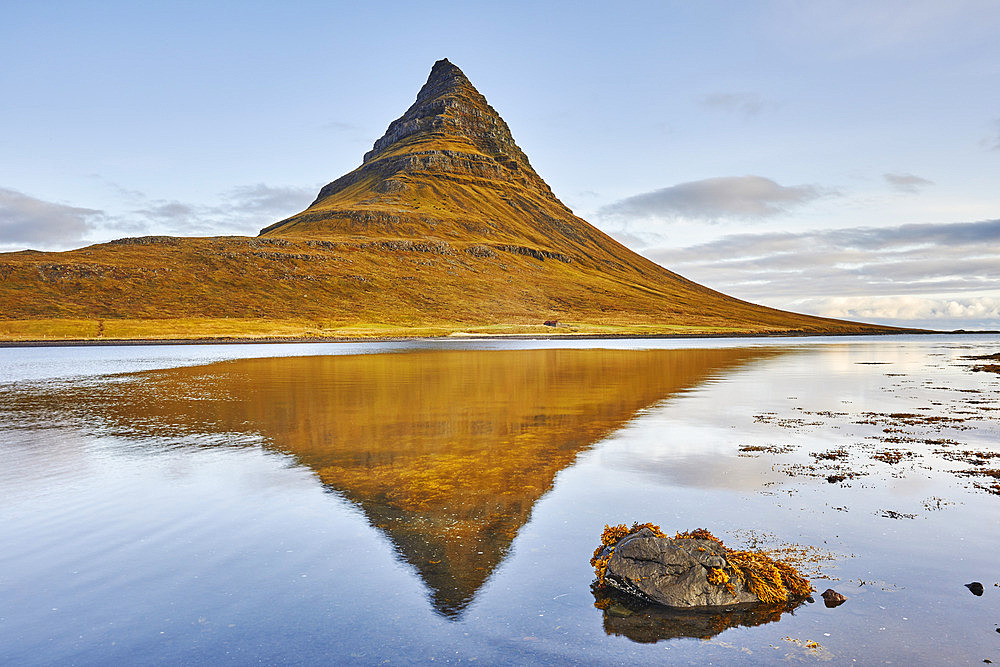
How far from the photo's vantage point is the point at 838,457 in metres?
18.2

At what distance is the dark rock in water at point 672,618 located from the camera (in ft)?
26.5

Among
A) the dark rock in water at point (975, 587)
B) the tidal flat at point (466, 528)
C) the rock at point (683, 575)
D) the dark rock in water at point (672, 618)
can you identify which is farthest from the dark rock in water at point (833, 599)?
the dark rock in water at point (975, 587)

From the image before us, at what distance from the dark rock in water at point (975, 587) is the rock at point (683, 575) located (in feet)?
7.89

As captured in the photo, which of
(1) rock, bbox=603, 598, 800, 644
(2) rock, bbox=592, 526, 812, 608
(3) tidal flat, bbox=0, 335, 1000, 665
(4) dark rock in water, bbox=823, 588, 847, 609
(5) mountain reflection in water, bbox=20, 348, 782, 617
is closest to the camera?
(3) tidal flat, bbox=0, 335, 1000, 665

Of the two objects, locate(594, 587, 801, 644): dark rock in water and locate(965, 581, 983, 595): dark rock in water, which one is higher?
locate(965, 581, 983, 595): dark rock in water

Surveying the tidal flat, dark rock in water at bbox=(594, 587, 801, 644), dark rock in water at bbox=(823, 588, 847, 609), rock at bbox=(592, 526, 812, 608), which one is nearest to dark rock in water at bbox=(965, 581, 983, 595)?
the tidal flat

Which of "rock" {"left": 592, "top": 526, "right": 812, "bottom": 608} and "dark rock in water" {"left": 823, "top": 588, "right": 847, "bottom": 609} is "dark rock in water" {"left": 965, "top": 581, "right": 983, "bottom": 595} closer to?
"dark rock in water" {"left": 823, "top": 588, "right": 847, "bottom": 609}

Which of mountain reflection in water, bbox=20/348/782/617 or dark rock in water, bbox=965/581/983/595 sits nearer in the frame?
dark rock in water, bbox=965/581/983/595

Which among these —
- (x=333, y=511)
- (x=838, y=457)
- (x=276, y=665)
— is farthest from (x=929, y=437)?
(x=276, y=665)

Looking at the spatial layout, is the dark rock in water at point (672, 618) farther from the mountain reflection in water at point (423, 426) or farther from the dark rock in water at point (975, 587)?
the dark rock in water at point (975, 587)

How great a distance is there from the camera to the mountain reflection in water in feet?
39.5

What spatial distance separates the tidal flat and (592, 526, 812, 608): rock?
359 millimetres

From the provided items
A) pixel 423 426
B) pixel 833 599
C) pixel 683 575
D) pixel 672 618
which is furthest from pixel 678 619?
pixel 423 426

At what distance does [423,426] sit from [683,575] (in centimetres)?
1593
